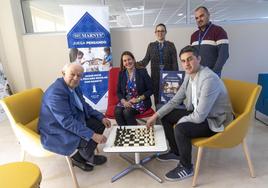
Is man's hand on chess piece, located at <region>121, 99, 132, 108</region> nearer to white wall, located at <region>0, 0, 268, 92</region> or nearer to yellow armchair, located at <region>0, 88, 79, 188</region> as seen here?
yellow armchair, located at <region>0, 88, 79, 188</region>

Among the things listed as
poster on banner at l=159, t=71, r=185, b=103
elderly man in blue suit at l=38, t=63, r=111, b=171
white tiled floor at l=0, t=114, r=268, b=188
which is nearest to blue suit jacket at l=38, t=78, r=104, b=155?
elderly man in blue suit at l=38, t=63, r=111, b=171

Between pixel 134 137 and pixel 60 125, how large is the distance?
0.65 m

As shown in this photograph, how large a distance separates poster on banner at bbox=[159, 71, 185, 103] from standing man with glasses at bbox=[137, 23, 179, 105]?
184 millimetres

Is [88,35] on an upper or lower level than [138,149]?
upper

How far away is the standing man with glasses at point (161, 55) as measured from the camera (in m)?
2.90

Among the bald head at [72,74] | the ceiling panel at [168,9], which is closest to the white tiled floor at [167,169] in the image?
the bald head at [72,74]

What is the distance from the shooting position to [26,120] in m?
2.17

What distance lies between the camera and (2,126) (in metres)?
3.73

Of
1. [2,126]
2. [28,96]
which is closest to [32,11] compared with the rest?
[2,126]

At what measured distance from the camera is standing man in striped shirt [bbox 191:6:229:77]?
8.47 feet

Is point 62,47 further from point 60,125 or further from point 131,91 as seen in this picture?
point 60,125

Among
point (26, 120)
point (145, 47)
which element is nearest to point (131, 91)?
point (26, 120)

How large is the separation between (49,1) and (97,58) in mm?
1449

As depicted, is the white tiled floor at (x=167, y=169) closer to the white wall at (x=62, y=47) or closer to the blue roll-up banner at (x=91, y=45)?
the blue roll-up banner at (x=91, y=45)
